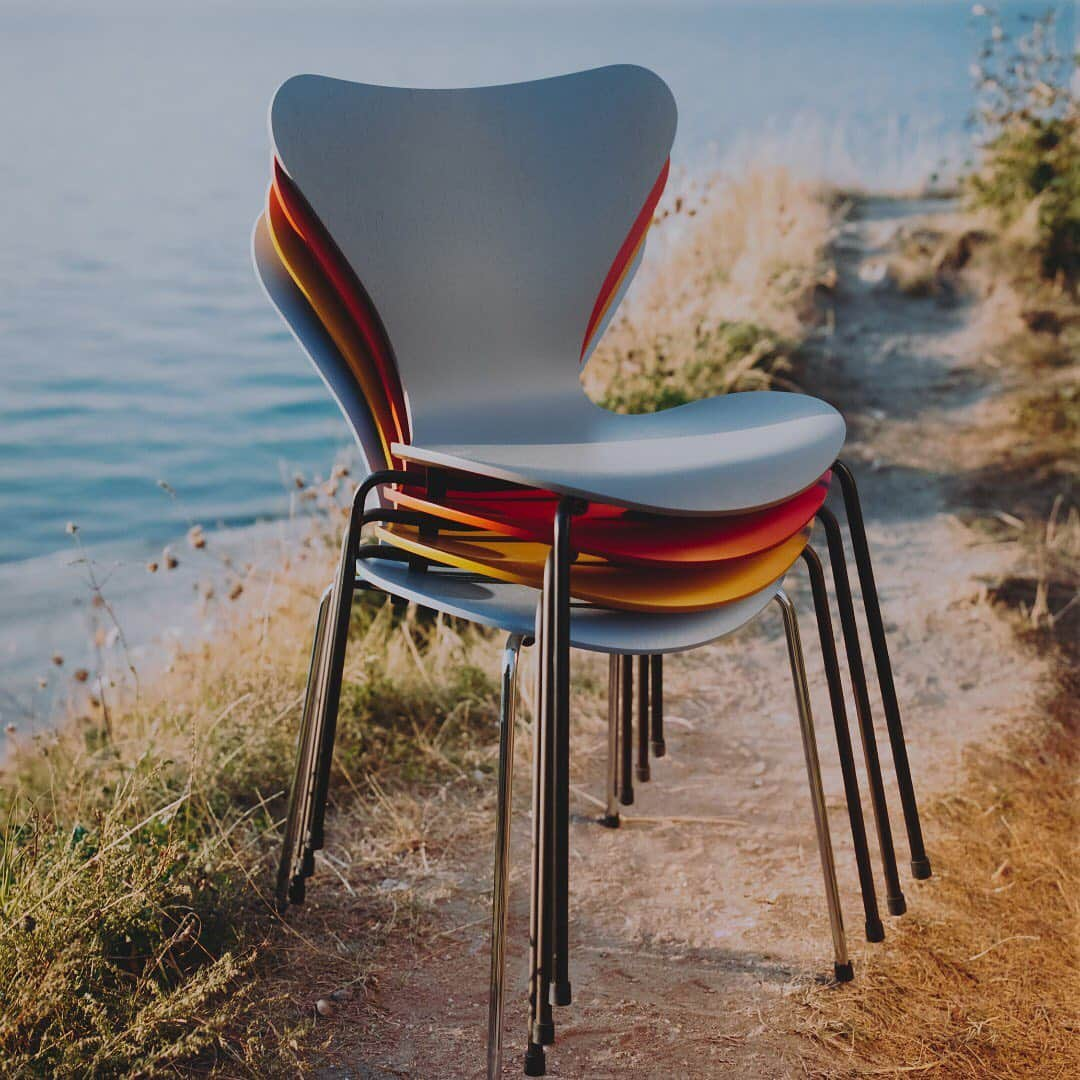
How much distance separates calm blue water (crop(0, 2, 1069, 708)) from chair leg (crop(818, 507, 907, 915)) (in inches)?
39.9

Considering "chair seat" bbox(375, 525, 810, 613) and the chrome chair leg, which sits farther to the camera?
"chair seat" bbox(375, 525, 810, 613)

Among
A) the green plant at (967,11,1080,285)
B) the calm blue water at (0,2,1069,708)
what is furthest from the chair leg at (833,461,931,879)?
A: the green plant at (967,11,1080,285)

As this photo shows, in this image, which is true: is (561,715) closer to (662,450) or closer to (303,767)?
(662,450)

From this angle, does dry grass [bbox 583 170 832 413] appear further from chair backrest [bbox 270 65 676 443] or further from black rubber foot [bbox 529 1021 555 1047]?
black rubber foot [bbox 529 1021 555 1047]

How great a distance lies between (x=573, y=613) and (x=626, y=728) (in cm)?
68

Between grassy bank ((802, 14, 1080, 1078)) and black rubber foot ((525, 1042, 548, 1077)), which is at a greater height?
black rubber foot ((525, 1042, 548, 1077))

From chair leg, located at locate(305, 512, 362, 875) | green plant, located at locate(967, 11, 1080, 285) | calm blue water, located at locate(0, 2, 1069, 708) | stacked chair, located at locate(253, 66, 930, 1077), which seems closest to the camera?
stacked chair, located at locate(253, 66, 930, 1077)

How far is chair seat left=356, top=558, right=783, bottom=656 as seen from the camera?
1.37m

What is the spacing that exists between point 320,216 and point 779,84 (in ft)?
58.1

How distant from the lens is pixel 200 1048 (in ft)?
5.15

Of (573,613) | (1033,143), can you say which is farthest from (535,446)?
(1033,143)

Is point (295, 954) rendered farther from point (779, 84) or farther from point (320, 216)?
point (779, 84)

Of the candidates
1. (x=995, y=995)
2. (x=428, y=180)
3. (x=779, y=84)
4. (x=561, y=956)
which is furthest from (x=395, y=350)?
(x=779, y=84)

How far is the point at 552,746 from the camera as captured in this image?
4.17 ft
